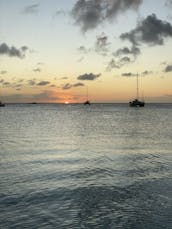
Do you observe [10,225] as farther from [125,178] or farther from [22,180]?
[125,178]

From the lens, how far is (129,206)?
1870cm

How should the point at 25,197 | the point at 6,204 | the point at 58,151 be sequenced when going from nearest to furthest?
the point at 6,204 → the point at 25,197 → the point at 58,151

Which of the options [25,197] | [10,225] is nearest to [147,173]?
[25,197]

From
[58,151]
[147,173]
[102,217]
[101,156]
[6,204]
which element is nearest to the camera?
[102,217]

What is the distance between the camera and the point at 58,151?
1593 inches

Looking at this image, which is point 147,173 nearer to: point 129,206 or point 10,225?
point 129,206

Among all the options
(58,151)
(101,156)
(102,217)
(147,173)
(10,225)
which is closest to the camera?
(10,225)

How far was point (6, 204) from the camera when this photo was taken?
18.7 meters

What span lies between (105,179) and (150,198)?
5.42 m

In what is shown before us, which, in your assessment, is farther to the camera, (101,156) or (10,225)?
(101,156)

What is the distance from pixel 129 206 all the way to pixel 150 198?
198 centimetres

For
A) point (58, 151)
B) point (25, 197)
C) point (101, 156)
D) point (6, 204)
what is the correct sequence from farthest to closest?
point (58, 151)
point (101, 156)
point (25, 197)
point (6, 204)

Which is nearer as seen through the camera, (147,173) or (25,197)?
(25,197)

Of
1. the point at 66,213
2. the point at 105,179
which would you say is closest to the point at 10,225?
the point at 66,213
